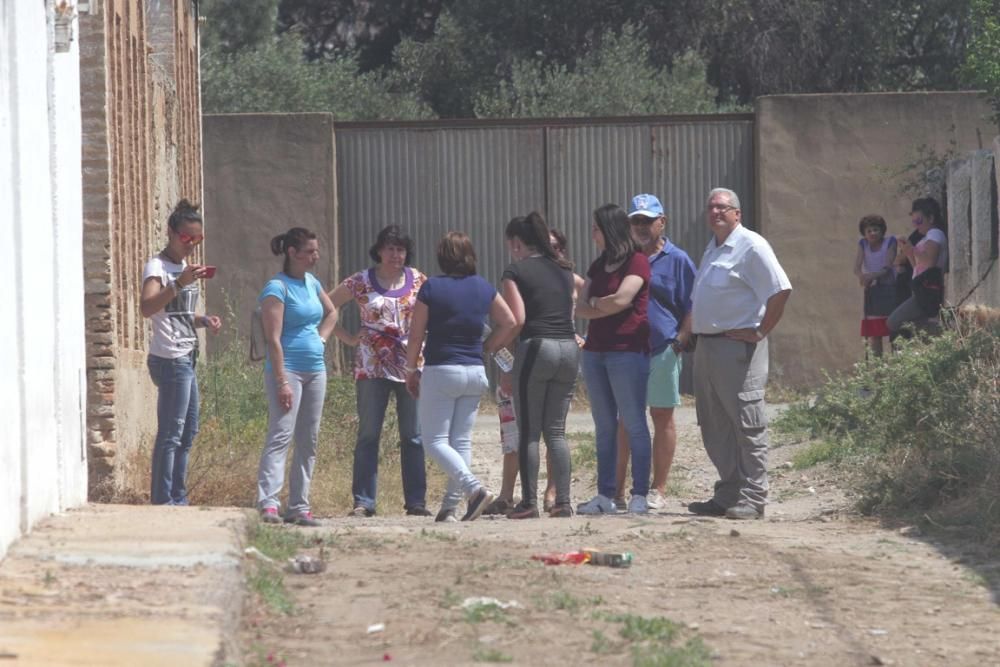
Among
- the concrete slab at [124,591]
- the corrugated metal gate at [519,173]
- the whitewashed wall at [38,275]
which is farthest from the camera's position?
the corrugated metal gate at [519,173]

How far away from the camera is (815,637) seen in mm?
5824

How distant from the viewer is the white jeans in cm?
877

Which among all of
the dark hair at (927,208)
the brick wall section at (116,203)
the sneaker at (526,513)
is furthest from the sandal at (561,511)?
the dark hair at (927,208)

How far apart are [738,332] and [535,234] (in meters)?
1.26

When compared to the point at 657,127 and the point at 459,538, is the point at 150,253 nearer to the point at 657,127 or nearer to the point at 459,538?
the point at 459,538

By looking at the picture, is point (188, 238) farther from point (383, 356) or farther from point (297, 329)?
point (383, 356)

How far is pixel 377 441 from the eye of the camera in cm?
968

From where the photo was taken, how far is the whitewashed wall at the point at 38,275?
21.0 ft

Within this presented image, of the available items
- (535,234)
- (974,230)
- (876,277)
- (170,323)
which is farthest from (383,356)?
(974,230)

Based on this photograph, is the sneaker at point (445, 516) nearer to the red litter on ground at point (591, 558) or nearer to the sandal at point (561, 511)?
the sandal at point (561, 511)

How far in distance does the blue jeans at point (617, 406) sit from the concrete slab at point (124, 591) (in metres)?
2.48

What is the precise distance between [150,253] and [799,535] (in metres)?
6.17

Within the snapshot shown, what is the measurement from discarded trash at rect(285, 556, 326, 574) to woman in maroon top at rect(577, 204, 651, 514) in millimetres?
2480

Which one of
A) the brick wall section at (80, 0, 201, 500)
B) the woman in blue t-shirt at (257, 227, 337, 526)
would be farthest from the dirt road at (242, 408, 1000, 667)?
the brick wall section at (80, 0, 201, 500)
